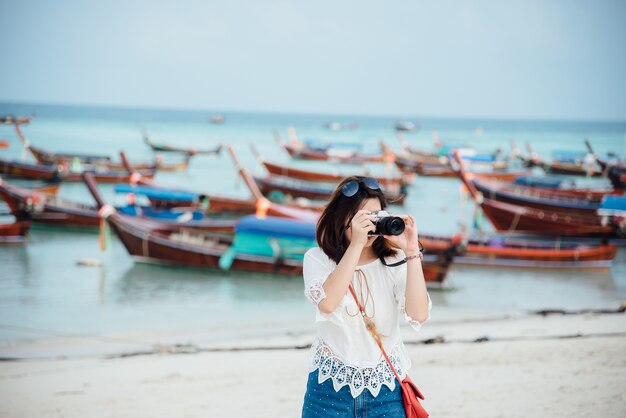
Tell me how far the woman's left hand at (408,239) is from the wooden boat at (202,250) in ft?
30.6

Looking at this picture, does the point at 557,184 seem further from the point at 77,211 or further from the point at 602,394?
the point at 602,394

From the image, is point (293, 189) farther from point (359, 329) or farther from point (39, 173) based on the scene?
point (359, 329)

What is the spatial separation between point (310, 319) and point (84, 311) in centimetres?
322

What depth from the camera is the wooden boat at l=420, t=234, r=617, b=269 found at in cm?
1279

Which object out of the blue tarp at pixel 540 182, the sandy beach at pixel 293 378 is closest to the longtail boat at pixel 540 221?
the blue tarp at pixel 540 182

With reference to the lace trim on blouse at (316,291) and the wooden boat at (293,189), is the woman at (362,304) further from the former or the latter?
the wooden boat at (293,189)

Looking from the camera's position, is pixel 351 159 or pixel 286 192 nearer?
pixel 286 192

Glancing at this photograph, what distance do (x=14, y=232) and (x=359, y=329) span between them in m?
14.0

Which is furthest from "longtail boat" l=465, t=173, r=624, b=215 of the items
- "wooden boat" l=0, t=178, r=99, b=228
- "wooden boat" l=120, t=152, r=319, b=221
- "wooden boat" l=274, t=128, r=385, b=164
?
"wooden boat" l=274, t=128, r=385, b=164

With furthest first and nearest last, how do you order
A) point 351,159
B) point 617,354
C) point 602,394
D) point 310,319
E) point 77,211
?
point 351,159 < point 77,211 < point 310,319 < point 617,354 < point 602,394

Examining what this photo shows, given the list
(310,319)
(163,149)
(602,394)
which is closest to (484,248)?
(310,319)

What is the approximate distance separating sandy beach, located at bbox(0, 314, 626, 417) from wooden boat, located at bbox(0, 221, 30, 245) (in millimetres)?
7999

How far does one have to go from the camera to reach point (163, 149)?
4006 cm

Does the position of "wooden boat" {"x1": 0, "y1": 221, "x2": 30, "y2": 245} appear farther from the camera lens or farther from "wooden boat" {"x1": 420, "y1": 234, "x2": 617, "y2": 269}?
the camera lens
